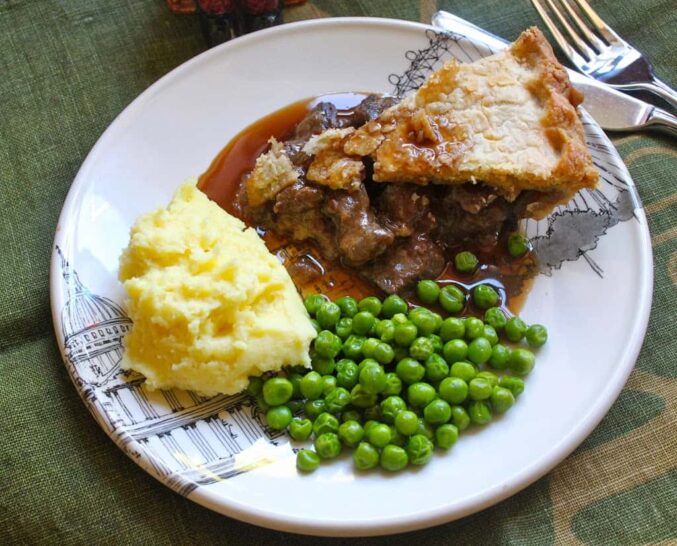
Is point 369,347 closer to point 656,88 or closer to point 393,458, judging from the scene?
point 393,458

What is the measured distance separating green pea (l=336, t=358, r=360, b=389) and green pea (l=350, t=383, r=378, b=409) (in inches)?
2.1

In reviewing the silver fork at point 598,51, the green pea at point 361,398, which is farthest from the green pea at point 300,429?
the silver fork at point 598,51

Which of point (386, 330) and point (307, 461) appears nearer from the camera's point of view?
point (307, 461)

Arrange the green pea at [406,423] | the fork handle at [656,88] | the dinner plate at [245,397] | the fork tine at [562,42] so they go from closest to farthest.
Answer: the dinner plate at [245,397]
the green pea at [406,423]
the fork handle at [656,88]
the fork tine at [562,42]

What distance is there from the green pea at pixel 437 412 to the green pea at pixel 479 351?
352 millimetres

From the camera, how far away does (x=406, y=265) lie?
171 inches

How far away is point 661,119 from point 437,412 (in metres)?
2.80

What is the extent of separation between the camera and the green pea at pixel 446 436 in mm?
3600

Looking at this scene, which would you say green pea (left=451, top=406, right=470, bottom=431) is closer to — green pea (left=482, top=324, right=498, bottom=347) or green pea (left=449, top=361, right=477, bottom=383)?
green pea (left=449, top=361, right=477, bottom=383)

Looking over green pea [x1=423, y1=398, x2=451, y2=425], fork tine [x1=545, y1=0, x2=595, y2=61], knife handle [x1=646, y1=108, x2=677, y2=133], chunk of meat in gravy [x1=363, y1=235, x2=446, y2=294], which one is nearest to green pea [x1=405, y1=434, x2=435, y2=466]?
green pea [x1=423, y1=398, x2=451, y2=425]

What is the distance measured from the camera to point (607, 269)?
4262 millimetres

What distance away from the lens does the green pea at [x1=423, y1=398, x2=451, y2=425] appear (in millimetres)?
3617

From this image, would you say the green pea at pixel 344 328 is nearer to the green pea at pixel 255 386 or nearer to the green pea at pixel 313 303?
the green pea at pixel 313 303

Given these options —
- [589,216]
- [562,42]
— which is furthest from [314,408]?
[562,42]
